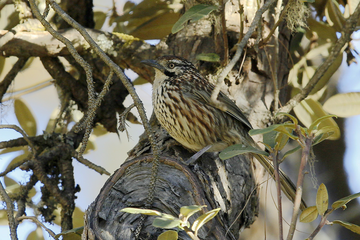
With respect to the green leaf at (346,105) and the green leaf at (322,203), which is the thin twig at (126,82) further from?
the green leaf at (346,105)

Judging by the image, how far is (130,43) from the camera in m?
3.92

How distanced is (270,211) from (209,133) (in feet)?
4.92

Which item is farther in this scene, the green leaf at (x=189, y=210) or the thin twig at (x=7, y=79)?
the thin twig at (x=7, y=79)

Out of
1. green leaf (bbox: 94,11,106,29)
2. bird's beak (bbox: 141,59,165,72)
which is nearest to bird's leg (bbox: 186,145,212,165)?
bird's beak (bbox: 141,59,165,72)

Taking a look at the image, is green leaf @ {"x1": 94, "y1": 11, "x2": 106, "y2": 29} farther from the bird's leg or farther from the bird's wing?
the bird's leg

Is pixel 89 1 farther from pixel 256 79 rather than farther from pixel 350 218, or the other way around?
pixel 350 218

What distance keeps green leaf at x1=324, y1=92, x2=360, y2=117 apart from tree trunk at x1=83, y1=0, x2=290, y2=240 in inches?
17.8

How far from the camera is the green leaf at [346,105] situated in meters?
A: 3.45

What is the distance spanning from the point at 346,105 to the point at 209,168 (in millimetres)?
1391

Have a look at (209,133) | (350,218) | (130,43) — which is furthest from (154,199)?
(350,218)

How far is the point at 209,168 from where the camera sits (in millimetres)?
2934

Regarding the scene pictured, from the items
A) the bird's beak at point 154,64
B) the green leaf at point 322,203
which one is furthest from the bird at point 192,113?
the green leaf at point 322,203

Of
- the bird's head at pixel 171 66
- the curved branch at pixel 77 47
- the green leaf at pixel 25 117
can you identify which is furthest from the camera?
the green leaf at pixel 25 117

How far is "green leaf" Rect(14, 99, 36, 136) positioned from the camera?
4.16 metres
